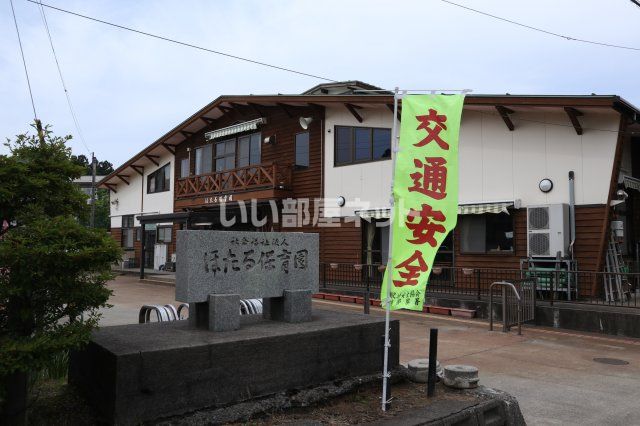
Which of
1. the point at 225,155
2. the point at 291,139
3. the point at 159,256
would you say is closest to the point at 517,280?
the point at 291,139

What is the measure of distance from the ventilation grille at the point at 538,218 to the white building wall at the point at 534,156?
1.23 ft

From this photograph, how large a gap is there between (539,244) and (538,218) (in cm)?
69

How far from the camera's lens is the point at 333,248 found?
18812mm

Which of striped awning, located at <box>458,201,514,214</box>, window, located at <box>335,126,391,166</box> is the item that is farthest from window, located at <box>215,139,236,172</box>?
striped awning, located at <box>458,201,514,214</box>

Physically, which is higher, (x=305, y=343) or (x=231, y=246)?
(x=231, y=246)

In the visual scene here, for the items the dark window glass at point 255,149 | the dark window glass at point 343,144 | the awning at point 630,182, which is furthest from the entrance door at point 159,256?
the awning at point 630,182

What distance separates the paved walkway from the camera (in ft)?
19.5

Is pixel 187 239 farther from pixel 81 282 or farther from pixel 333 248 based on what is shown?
pixel 333 248

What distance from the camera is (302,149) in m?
20.2

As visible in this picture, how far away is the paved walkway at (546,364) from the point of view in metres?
5.96

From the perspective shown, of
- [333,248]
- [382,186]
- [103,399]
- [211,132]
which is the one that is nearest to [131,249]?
[211,132]

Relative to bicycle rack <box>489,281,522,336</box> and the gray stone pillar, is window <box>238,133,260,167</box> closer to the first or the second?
bicycle rack <box>489,281,522,336</box>

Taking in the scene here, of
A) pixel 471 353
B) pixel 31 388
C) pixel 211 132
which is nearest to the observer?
pixel 31 388

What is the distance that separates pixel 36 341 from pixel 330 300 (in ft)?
43.5
